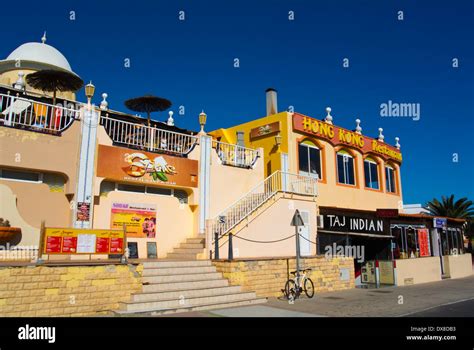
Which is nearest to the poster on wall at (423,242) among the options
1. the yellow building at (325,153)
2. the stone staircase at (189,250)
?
the yellow building at (325,153)

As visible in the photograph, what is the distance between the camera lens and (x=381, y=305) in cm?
1119

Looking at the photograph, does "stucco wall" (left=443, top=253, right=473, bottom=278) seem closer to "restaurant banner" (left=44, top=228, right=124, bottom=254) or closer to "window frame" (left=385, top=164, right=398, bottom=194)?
"window frame" (left=385, top=164, right=398, bottom=194)

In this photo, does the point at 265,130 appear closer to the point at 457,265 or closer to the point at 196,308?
the point at 196,308

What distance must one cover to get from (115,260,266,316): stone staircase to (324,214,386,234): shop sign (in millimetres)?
6845

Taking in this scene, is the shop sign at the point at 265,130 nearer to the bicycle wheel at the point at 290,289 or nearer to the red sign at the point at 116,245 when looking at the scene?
the bicycle wheel at the point at 290,289

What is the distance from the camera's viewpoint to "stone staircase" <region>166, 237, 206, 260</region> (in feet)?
43.1

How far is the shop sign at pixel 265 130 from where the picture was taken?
19.4 metres

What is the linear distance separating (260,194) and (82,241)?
770cm

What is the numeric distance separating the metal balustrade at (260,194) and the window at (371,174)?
7.63 m

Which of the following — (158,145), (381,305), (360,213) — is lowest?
(381,305)

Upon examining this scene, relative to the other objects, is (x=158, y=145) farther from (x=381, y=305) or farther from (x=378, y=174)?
(x=378, y=174)
